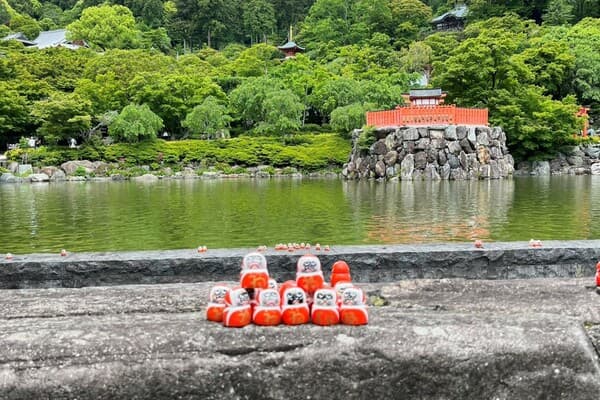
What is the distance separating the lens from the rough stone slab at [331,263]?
5316 mm

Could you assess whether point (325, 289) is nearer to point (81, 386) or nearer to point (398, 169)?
point (81, 386)

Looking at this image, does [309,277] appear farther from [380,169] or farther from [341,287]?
[380,169]

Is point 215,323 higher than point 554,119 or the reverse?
the reverse

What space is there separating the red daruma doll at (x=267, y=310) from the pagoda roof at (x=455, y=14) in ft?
230

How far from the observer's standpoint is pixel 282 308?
8.09 ft

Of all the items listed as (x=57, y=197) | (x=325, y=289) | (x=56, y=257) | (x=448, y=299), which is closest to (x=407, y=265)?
(x=448, y=299)

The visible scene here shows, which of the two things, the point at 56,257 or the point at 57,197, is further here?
the point at 57,197

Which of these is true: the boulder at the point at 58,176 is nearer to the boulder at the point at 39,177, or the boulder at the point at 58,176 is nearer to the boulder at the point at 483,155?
the boulder at the point at 39,177

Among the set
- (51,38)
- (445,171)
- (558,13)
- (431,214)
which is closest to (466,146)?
(445,171)

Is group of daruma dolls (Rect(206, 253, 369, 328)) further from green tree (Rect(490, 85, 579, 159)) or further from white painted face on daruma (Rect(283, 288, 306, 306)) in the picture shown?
green tree (Rect(490, 85, 579, 159))

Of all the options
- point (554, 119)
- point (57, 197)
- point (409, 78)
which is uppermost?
point (409, 78)

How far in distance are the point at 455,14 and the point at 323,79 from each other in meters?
28.7

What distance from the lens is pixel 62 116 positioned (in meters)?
37.9

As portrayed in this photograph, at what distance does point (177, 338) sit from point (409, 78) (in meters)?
48.0
